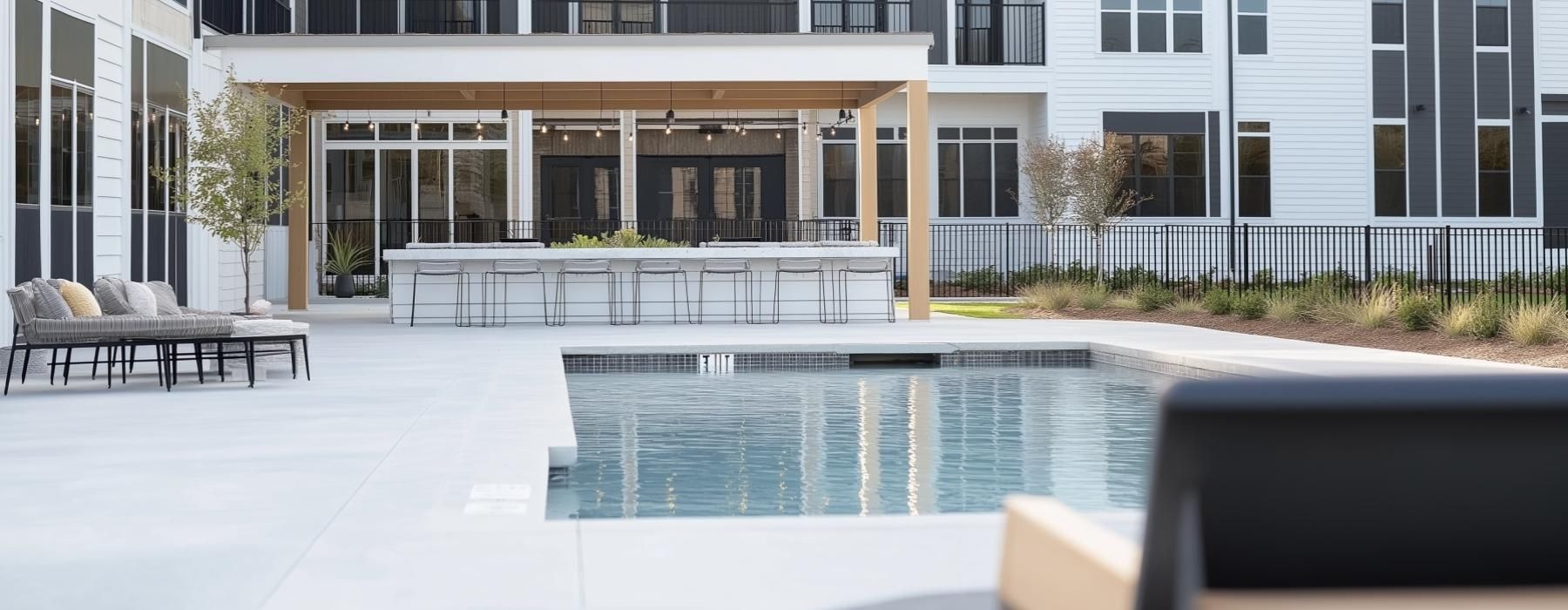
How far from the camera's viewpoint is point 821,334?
14.3 m

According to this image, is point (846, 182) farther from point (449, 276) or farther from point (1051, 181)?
point (449, 276)

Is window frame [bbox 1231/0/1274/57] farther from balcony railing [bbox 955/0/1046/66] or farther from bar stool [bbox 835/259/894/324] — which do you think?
bar stool [bbox 835/259/894/324]

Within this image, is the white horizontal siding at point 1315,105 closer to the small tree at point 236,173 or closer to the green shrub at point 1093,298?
the green shrub at point 1093,298

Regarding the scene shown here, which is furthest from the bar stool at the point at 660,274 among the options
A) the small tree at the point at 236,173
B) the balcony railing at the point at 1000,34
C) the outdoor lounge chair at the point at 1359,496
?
the outdoor lounge chair at the point at 1359,496

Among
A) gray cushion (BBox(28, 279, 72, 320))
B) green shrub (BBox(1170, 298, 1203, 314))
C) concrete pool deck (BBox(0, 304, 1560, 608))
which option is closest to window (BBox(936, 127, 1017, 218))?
green shrub (BBox(1170, 298, 1203, 314))

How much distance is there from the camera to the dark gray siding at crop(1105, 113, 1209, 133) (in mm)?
26062

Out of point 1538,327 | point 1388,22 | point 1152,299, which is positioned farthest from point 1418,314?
point 1388,22

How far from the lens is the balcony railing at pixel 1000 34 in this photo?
26109 mm

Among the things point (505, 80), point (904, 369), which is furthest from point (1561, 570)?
point (505, 80)

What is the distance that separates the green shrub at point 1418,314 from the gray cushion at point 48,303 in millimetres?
10841

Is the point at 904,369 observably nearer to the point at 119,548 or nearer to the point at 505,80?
the point at 505,80

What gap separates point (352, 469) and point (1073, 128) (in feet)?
70.1

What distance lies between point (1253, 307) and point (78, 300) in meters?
11.4

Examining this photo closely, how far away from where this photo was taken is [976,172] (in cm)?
2686
